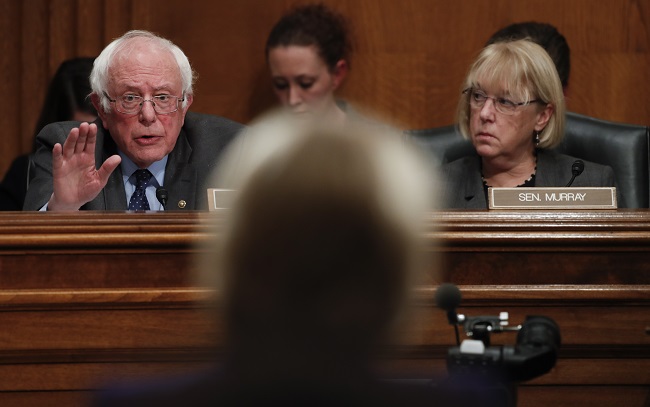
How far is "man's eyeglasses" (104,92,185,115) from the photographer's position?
3.10m

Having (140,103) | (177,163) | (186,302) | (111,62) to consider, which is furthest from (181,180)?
(186,302)

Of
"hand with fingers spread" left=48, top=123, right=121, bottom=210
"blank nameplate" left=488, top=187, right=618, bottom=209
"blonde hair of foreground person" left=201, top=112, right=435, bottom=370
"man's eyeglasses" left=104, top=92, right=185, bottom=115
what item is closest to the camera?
"blonde hair of foreground person" left=201, top=112, right=435, bottom=370

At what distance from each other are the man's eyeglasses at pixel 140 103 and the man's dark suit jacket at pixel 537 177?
2.73 ft

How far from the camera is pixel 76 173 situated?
2699 millimetres

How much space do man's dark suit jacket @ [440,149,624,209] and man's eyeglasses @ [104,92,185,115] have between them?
0.83 meters

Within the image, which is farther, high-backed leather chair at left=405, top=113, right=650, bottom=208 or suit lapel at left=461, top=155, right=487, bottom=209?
high-backed leather chair at left=405, top=113, right=650, bottom=208

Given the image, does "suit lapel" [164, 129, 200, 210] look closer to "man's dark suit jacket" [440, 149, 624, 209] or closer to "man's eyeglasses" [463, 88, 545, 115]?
"man's dark suit jacket" [440, 149, 624, 209]

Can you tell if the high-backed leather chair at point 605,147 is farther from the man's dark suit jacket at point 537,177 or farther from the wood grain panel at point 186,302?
the wood grain panel at point 186,302

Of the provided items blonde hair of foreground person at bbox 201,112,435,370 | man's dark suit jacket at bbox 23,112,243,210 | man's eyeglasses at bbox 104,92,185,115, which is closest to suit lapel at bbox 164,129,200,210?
man's dark suit jacket at bbox 23,112,243,210

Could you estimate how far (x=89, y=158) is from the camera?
270 cm

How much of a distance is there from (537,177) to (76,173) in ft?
4.56

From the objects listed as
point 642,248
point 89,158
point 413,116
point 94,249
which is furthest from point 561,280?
point 413,116

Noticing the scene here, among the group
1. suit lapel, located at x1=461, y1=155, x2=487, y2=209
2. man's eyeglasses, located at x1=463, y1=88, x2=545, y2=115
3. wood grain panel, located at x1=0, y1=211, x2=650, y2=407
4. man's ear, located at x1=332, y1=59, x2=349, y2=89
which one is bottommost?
wood grain panel, located at x1=0, y1=211, x2=650, y2=407

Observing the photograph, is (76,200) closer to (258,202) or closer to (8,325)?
(8,325)
